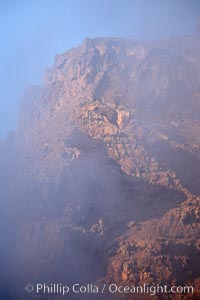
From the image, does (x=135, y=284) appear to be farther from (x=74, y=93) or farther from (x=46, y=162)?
(x=74, y=93)

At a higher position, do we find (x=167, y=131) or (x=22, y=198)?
(x=167, y=131)

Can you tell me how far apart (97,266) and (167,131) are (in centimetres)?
1475

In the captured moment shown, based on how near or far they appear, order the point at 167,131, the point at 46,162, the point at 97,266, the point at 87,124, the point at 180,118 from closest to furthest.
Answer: the point at 97,266 < the point at 46,162 < the point at 87,124 < the point at 167,131 < the point at 180,118

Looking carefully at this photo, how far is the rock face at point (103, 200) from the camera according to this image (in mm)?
15414

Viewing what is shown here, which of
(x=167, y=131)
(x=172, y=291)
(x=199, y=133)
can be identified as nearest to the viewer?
(x=172, y=291)

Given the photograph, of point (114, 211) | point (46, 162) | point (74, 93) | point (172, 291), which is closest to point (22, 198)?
point (46, 162)

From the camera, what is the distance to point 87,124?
79.2 feet

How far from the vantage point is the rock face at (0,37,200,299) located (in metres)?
15.4

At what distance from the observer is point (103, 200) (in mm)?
19328

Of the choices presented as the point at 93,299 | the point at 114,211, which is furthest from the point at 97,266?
the point at 114,211

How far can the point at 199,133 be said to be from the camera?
28797mm

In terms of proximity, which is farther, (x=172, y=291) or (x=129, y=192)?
(x=129, y=192)

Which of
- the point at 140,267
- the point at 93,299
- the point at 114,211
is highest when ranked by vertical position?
the point at 114,211

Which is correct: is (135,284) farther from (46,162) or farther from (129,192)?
(46,162)
